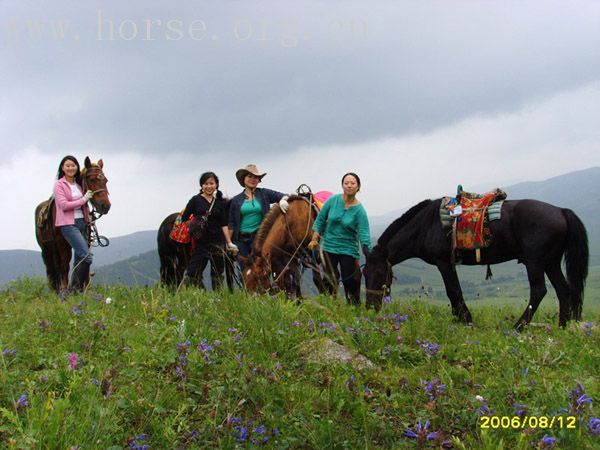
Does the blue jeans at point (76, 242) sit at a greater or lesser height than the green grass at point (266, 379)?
greater

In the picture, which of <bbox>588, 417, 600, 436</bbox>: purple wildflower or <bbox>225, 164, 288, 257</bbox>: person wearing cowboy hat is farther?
<bbox>225, 164, 288, 257</bbox>: person wearing cowboy hat

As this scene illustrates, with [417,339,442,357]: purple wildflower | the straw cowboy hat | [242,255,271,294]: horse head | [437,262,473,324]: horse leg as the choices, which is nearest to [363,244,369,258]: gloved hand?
[437,262,473,324]: horse leg

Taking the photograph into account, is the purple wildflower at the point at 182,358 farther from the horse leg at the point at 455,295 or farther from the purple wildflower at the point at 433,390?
the horse leg at the point at 455,295

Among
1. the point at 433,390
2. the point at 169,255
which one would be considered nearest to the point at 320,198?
the point at 169,255

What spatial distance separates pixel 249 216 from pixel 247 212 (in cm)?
9

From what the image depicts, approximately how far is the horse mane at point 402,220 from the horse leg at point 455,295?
104 cm

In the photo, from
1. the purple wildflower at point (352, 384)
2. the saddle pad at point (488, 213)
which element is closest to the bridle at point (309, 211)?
the saddle pad at point (488, 213)

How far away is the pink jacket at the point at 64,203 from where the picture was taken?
339 inches

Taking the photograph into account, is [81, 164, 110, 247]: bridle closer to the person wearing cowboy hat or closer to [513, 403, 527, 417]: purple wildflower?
the person wearing cowboy hat

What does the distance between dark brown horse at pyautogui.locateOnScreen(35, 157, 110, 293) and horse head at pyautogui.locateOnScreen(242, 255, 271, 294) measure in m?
3.18

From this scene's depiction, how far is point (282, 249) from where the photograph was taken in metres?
9.09

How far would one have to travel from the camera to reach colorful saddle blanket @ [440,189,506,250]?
8.13 metres

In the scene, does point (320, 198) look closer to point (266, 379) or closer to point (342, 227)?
point (342, 227)

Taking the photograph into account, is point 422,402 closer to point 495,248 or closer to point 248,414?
point 248,414
